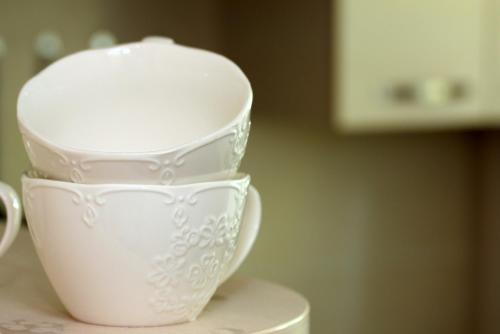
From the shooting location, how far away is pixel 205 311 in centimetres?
48

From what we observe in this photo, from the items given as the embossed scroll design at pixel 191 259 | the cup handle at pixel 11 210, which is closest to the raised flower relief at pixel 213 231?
the embossed scroll design at pixel 191 259

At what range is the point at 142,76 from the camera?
53cm

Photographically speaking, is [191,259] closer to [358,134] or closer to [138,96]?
[138,96]

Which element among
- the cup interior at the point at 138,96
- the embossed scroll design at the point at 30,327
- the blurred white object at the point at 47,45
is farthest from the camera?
the blurred white object at the point at 47,45

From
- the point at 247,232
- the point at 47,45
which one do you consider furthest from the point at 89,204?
the point at 47,45

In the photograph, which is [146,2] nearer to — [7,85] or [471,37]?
[7,85]

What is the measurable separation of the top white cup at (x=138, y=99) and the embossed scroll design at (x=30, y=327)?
106mm

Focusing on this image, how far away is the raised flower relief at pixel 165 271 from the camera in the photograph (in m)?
0.43

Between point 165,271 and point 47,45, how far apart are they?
0.83m

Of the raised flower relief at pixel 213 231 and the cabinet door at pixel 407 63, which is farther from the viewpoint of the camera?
the cabinet door at pixel 407 63

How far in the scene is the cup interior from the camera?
0.51 meters

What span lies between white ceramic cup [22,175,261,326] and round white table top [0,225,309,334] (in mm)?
12

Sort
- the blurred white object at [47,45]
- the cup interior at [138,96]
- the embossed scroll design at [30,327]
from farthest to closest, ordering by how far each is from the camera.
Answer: the blurred white object at [47,45]
the cup interior at [138,96]
the embossed scroll design at [30,327]

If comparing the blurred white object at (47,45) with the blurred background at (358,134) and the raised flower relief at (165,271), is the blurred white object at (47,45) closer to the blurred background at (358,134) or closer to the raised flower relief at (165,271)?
the blurred background at (358,134)
